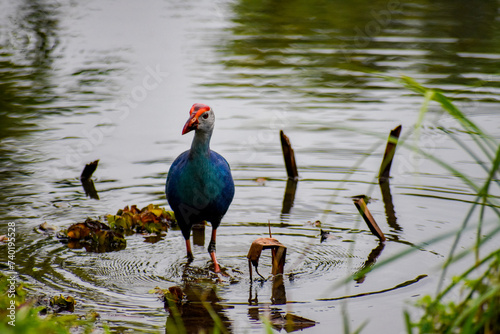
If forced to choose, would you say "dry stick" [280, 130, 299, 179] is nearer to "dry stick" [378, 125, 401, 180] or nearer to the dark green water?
the dark green water

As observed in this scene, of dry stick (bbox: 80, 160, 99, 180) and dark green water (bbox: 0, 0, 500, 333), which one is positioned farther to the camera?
dry stick (bbox: 80, 160, 99, 180)

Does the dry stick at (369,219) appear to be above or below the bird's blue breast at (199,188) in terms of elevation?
below

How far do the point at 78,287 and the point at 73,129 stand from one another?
5613 millimetres

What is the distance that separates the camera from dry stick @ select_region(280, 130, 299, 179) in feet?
28.9

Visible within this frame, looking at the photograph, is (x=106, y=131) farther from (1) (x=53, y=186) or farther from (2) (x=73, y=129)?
(1) (x=53, y=186)

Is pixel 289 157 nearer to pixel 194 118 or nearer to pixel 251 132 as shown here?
pixel 251 132

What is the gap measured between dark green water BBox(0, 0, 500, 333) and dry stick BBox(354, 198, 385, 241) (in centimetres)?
11

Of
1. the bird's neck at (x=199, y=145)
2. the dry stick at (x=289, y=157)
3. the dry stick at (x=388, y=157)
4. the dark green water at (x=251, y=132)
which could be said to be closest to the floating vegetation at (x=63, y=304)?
the dark green water at (x=251, y=132)

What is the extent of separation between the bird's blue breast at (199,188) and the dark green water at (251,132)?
57cm

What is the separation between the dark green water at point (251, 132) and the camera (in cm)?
619

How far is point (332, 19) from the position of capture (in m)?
20.1

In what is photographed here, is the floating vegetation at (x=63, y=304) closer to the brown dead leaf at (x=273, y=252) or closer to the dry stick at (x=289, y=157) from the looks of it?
the brown dead leaf at (x=273, y=252)

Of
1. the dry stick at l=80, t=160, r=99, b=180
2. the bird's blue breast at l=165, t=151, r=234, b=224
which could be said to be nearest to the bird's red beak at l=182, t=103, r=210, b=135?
the bird's blue breast at l=165, t=151, r=234, b=224

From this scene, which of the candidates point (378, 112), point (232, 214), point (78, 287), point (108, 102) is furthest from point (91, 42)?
point (78, 287)
